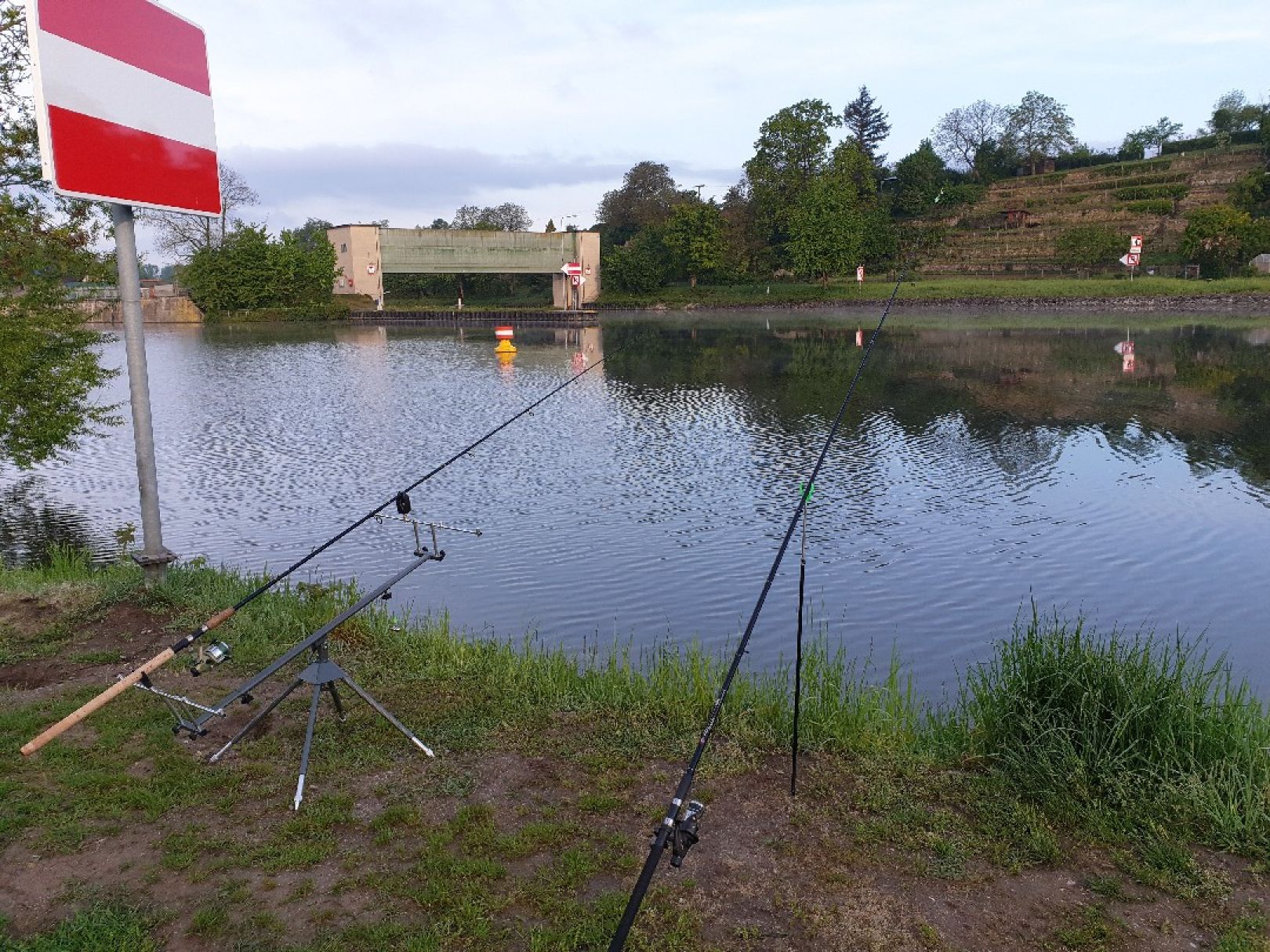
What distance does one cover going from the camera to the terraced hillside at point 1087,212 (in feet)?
258

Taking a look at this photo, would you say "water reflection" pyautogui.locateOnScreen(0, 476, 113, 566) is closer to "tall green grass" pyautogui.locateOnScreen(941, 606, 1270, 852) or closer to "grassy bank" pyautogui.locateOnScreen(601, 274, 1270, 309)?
"tall green grass" pyautogui.locateOnScreen(941, 606, 1270, 852)

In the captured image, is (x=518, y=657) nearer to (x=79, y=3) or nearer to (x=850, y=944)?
(x=850, y=944)

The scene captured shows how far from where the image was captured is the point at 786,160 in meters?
85.6

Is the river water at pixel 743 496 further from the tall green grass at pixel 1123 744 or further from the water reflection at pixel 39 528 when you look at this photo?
the tall green grass at pixel 1123 744

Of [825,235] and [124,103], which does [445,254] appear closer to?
[825,235]

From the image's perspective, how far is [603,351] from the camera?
4509 centimetres

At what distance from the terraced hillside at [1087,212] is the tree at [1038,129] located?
41.8ft

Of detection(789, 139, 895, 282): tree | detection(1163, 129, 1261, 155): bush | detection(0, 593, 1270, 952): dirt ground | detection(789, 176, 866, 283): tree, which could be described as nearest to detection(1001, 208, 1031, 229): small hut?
detection(789, 139, 895, 282): tree

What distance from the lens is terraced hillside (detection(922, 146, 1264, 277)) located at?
258 ft

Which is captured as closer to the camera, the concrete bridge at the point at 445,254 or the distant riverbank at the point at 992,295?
the distant riverbank at the point at 992,295

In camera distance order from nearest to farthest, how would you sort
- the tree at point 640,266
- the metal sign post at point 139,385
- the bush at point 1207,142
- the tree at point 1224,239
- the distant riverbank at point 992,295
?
the metal sign post at point 139,385 → the distant riverbank at point 992,295 → the tree at point 1224,239 → the tree at point 640,266 → the bush at point 1207,142

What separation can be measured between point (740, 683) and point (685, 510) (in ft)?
27.3

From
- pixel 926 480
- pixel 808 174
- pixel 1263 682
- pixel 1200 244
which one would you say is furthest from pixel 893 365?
pixel 808 174

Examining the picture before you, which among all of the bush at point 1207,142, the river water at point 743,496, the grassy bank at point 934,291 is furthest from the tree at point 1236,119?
the river water at point 743,496
